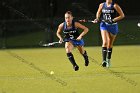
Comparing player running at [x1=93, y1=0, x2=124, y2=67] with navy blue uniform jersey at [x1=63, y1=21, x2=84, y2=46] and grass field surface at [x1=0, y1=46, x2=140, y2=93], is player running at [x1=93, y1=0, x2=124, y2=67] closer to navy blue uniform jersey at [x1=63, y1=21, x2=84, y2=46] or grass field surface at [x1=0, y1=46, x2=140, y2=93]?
grass field surface at [x1=0, y1=46, x2=140, y2=93]

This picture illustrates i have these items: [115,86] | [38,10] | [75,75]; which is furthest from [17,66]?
[38,10]

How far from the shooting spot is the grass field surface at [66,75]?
11.0 metres

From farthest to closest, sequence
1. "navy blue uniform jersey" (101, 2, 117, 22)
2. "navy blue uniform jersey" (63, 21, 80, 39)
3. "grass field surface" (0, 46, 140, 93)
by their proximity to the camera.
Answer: "navy blue uniform jersey" (101, 2, 117, 22), "navy blue uniform jersey" (63, 21, 80, 39), "grass field surface" (0, 46, 140, 93)

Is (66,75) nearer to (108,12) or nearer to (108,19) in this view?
(108,19)

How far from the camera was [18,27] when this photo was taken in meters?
24.4

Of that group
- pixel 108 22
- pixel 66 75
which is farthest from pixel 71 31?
pixel 66 75

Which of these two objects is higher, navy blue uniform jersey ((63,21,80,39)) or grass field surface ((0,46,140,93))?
navy blue uniform jersey ((63,21,80,39))

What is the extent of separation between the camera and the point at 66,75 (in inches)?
520

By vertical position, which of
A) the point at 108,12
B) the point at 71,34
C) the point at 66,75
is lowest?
the point at 66,75

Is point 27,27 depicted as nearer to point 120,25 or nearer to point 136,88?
point 120,25

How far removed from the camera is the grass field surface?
1101 cm

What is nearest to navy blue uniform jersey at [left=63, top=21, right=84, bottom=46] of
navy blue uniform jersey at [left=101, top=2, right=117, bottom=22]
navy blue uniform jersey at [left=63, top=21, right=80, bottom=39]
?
navy blue uniform jersey at [left=63, top=21, right=80, bottom=39]

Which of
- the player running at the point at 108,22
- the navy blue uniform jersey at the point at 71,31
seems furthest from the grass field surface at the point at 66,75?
the navy blue uniform jersey at the point at 71,31

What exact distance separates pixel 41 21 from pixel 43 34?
2.19 feet
